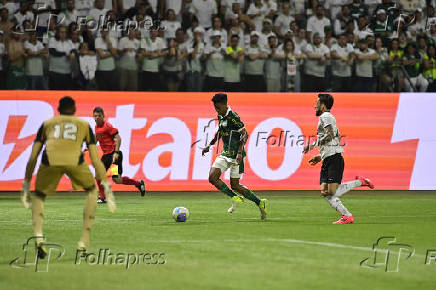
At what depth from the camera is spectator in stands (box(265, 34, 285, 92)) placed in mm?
23594

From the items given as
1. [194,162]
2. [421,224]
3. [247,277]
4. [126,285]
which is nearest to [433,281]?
[247,277]

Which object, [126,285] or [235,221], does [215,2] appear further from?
[126,285]

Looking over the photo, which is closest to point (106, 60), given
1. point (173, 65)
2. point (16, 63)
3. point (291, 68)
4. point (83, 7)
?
point (173, 65)

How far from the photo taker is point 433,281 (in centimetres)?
914

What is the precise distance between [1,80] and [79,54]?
209 cm

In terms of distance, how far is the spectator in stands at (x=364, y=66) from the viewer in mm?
24141

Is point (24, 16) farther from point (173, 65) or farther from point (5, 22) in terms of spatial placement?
point (173, 65)

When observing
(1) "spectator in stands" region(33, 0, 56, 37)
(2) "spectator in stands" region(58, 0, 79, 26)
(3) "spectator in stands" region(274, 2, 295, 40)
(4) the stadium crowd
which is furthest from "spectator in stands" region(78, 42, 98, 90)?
(3) "spectator in stands" region(274, 2, 295, 40)

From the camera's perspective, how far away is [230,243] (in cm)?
1234

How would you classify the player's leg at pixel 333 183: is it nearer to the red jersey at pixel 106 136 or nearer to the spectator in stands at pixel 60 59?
the red jersey at pixel 106 136

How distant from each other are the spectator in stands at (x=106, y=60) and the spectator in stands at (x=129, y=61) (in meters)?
0.18

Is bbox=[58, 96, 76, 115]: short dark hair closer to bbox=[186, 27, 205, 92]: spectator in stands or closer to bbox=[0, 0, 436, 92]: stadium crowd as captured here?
bbox=[0, 0, 436, 92]: stadium crowd

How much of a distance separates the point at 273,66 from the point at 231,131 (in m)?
7.39

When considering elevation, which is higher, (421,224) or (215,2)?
(215,2)
